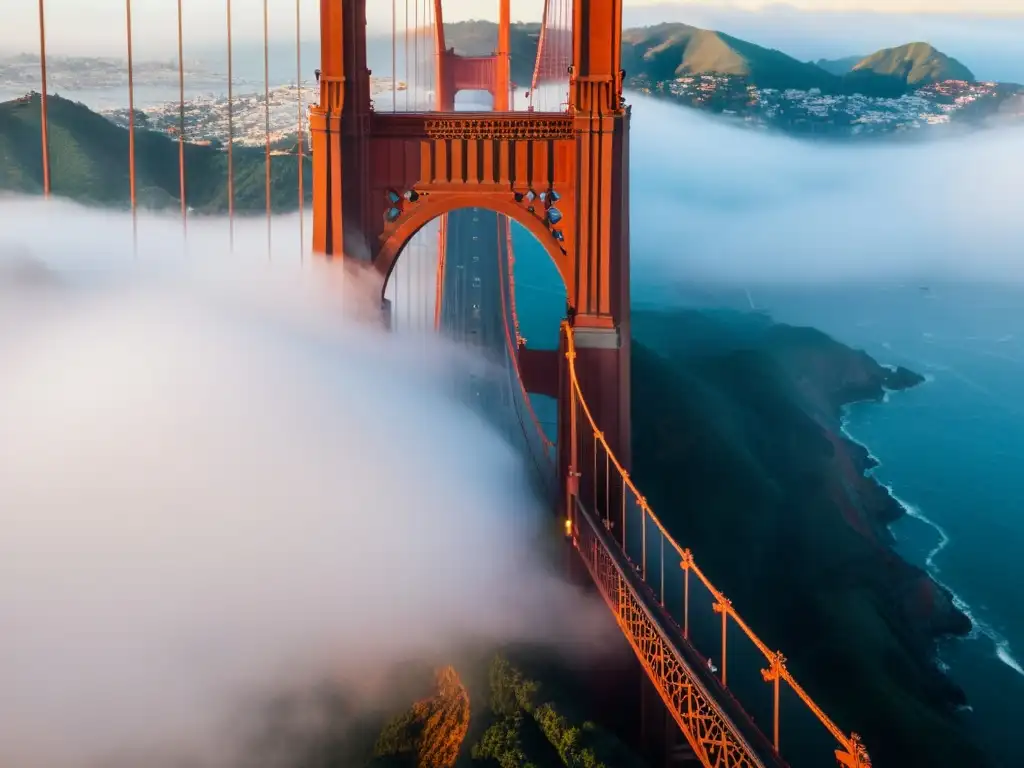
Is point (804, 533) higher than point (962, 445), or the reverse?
point (804, 533)

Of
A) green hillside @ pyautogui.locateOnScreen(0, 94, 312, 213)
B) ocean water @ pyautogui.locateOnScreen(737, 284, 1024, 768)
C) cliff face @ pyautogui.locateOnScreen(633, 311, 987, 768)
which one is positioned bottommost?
ocean water @ pyautogui.locateOnScreen(737, 284, 1024, 768)

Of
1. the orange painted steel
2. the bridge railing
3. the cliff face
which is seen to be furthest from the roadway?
the cliff face

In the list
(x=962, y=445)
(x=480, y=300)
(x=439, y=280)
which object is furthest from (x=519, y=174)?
(x=962, y=445)

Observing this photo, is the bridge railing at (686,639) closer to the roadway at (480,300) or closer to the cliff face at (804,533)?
the cliff face at (804,533)

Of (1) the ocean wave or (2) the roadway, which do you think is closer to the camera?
(2) the roadway

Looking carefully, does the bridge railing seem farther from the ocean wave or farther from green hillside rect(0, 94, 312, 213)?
green hillside rect(0, 94, 312, 213)

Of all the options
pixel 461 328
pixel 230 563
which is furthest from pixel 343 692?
pixel 461 328

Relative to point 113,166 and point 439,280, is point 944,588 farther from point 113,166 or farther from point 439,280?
point 113,166
